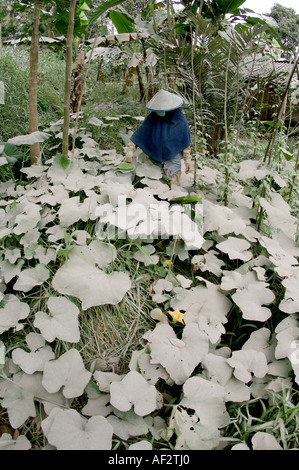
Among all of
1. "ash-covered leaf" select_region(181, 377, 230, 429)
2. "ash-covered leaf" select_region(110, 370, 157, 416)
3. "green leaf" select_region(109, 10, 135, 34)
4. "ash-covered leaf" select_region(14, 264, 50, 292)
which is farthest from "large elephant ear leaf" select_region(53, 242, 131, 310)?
"green leaf" select_region(109, 10, 135, 34)

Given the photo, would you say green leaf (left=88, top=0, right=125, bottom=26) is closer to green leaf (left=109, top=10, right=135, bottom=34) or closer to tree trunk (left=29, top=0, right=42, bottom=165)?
tree trunk (left=29, top=0, right=42, bottom=165)

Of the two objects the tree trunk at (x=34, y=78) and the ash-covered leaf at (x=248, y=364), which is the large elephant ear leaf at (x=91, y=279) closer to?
the ash-covered leaf at (x=248, y=364)

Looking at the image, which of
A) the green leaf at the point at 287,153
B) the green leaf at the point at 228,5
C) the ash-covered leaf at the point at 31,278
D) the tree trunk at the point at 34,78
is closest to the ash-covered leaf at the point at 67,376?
the ash-covered leaf at the point at 31,278

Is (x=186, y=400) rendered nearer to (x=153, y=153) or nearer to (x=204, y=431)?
(x=204, y=431)

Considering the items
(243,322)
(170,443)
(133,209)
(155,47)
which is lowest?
(170,443)

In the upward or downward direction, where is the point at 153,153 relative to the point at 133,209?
upward

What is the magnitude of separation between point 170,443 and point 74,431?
0.33 meters

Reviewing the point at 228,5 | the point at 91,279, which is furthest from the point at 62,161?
the point at 228,5

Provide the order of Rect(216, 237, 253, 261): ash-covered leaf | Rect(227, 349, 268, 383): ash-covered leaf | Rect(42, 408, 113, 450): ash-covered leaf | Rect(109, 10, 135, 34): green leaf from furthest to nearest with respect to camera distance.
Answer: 1. Rect(109, 10, 135, 34): green leaf
2. Rect(216, 237, 253, 261): ash-covered leaf
3. Rect(227, 349, 268, 383): ash-covered leaf
4. Rect(42, 408, 113, 450): ash-covered leaf

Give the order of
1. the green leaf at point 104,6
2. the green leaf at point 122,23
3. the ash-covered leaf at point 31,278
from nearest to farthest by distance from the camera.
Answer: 1. the ash-covered leaf at point 31,278
2. the green leaf at point 104,6
3. the green leaf at point 122,23

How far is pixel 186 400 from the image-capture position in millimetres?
1163

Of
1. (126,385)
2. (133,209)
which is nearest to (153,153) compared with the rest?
(133,209)
